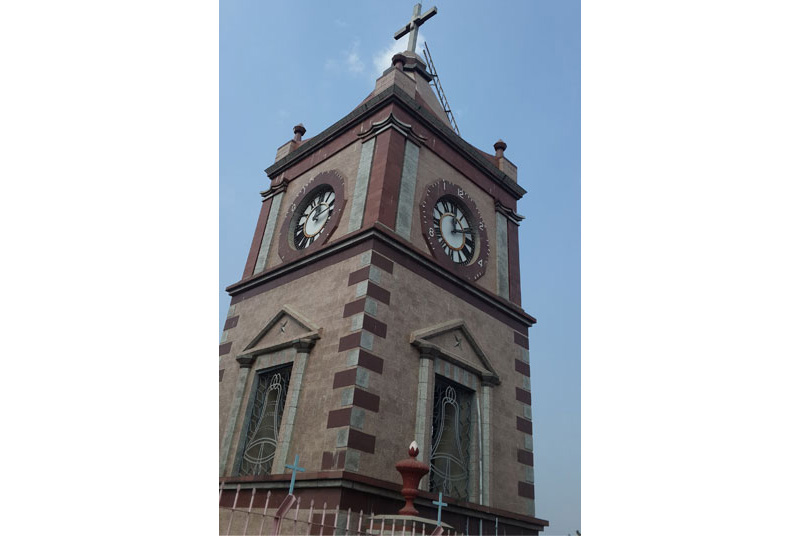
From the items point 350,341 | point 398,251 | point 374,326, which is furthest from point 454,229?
point 350,341

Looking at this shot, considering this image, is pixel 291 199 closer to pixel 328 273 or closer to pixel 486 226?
pixel 328 273

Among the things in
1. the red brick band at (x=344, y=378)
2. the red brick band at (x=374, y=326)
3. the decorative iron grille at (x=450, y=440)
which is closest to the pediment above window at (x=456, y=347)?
the decorative iron grille at (x=450, y=440)

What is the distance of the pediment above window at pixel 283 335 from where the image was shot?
43.5ft

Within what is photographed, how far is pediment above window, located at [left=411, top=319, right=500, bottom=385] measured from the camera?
44.0 feet

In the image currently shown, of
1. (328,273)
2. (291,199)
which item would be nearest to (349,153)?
(291,199)

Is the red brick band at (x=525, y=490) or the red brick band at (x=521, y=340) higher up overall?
the red brick band at (x=521, y=340)

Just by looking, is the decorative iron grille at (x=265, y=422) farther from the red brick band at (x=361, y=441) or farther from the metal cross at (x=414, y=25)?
A: the metal cross at (x=414, y=25)

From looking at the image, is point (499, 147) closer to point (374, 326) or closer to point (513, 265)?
point (513, 265)

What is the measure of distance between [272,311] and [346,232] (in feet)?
9.83

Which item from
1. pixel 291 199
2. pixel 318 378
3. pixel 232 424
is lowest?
pixel 232 424

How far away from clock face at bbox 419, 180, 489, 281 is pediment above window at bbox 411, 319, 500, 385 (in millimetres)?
1827

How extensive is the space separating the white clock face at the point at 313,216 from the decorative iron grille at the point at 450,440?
550 cm

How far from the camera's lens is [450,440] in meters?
13.8

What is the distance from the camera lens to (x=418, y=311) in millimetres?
13859
